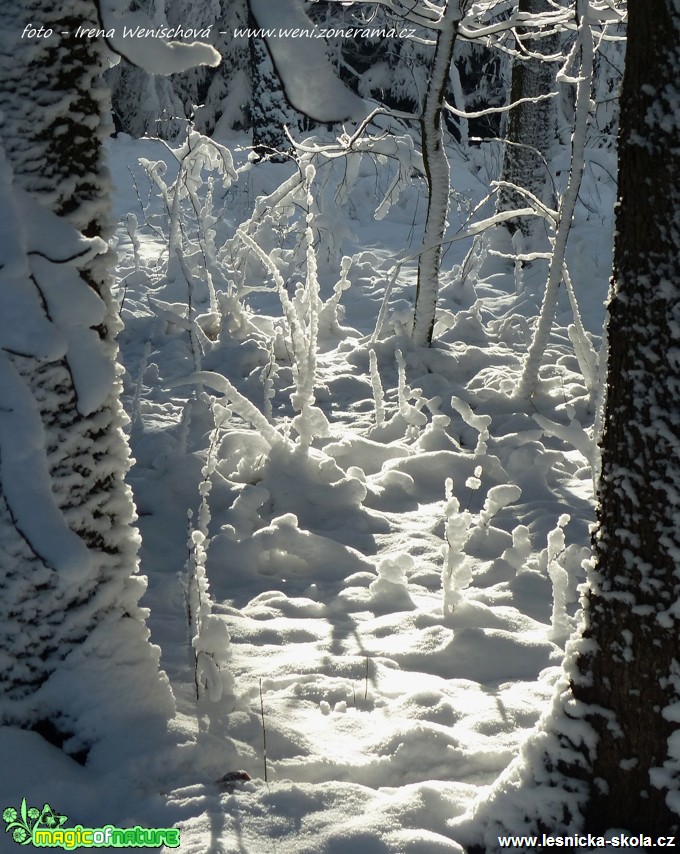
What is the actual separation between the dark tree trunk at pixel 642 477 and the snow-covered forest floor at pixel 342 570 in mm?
391

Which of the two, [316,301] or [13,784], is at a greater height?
[316,301]

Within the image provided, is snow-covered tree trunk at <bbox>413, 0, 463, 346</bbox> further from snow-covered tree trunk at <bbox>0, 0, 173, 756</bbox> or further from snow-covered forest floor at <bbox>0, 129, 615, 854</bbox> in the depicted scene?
snow-covered tree trunk at <bbox>0, 0, 173, 756</bbox>

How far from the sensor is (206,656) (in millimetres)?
2314

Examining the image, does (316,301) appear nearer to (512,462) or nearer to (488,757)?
(512,462)

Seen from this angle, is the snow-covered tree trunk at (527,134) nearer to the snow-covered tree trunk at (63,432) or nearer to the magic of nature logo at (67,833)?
the snow-covered tree trunk at (63,432)

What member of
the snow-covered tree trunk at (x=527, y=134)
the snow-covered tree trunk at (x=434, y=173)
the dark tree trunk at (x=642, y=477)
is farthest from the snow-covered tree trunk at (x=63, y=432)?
the snow-covered tree trunk at (x=527, y=134)

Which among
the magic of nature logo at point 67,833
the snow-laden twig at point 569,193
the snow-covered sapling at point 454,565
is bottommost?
the magic of nature logo at point 67,833

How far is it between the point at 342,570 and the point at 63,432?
5.38 feet

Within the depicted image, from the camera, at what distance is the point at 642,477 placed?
1.64m

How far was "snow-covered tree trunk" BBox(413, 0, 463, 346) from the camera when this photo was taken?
4.69 meters

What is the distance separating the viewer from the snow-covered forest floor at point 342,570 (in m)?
1.94

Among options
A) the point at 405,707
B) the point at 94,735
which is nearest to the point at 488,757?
the point at 405,707

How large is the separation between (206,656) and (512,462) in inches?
95.3

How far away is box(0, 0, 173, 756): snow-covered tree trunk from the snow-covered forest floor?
0.46 ft
